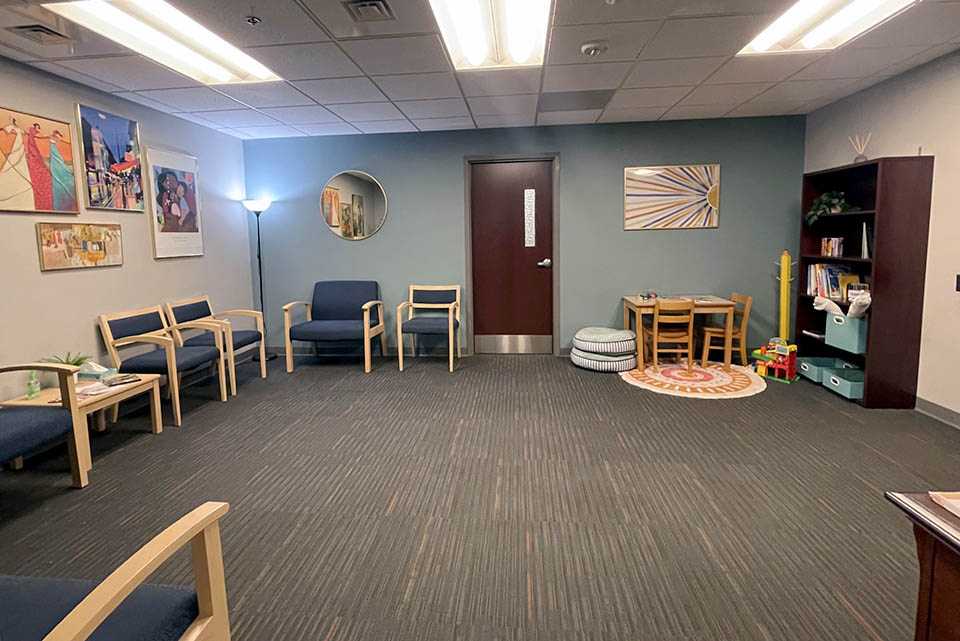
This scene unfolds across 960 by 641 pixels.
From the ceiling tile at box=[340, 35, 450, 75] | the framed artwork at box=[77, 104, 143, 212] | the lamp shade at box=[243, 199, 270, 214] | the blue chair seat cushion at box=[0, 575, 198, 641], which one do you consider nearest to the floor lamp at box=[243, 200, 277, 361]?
the lamp shade at box=[243, 199, 270, 214]

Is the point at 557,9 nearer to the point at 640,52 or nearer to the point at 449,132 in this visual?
the point at 640,52

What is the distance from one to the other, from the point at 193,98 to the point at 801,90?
14.0 feet

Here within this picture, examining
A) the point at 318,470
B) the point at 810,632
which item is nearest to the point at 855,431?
the point at 810,632

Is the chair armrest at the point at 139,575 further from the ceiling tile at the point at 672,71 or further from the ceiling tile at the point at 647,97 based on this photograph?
the ceiling tile at the point at 647,97

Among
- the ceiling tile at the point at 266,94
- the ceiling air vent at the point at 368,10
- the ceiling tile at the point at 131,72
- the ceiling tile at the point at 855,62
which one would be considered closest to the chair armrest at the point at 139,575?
the ceiling air vent at the point at 368,10

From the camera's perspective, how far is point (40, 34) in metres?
2.54

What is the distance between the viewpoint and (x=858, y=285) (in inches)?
146

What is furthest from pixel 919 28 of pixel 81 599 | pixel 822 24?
pixel 81 599

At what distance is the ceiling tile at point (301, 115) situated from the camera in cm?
403

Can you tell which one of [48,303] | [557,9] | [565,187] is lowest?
[48,303]

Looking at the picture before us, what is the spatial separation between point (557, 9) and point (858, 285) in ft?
9.44

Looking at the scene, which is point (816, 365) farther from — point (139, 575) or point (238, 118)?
point (238, 118)

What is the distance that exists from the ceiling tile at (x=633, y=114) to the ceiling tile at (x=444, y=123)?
3.78ft

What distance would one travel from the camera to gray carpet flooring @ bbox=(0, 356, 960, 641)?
1640mm
